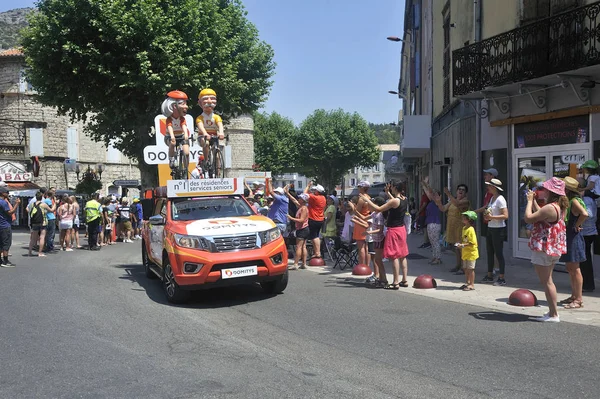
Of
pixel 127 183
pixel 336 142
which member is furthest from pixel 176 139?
pixel 336 142

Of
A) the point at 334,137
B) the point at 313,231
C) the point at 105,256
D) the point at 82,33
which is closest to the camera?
the point at 313,231

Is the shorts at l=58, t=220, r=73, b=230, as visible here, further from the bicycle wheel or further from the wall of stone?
the wall of stone

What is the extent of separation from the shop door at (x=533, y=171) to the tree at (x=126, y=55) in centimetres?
1500

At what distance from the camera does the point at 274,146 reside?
7081 cm

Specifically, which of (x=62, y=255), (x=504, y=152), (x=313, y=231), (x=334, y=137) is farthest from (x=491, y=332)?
(x=334, y=137)

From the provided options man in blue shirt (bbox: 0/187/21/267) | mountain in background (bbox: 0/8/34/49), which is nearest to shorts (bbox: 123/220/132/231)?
man in blue shirt (bbox: 0/187/21/267)

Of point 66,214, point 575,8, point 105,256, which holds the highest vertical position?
point 575,8

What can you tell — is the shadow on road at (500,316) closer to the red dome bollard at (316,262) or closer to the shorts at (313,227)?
the shorts at (313,227)

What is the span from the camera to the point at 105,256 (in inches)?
Result: 651

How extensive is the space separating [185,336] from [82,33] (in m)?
19.4

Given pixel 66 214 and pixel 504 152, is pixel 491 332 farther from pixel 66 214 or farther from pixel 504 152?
pixel 66 214

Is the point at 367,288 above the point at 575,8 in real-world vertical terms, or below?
below

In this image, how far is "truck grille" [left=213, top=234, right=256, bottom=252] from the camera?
27.6 ft

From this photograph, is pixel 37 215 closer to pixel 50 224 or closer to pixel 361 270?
pixel 50 224
